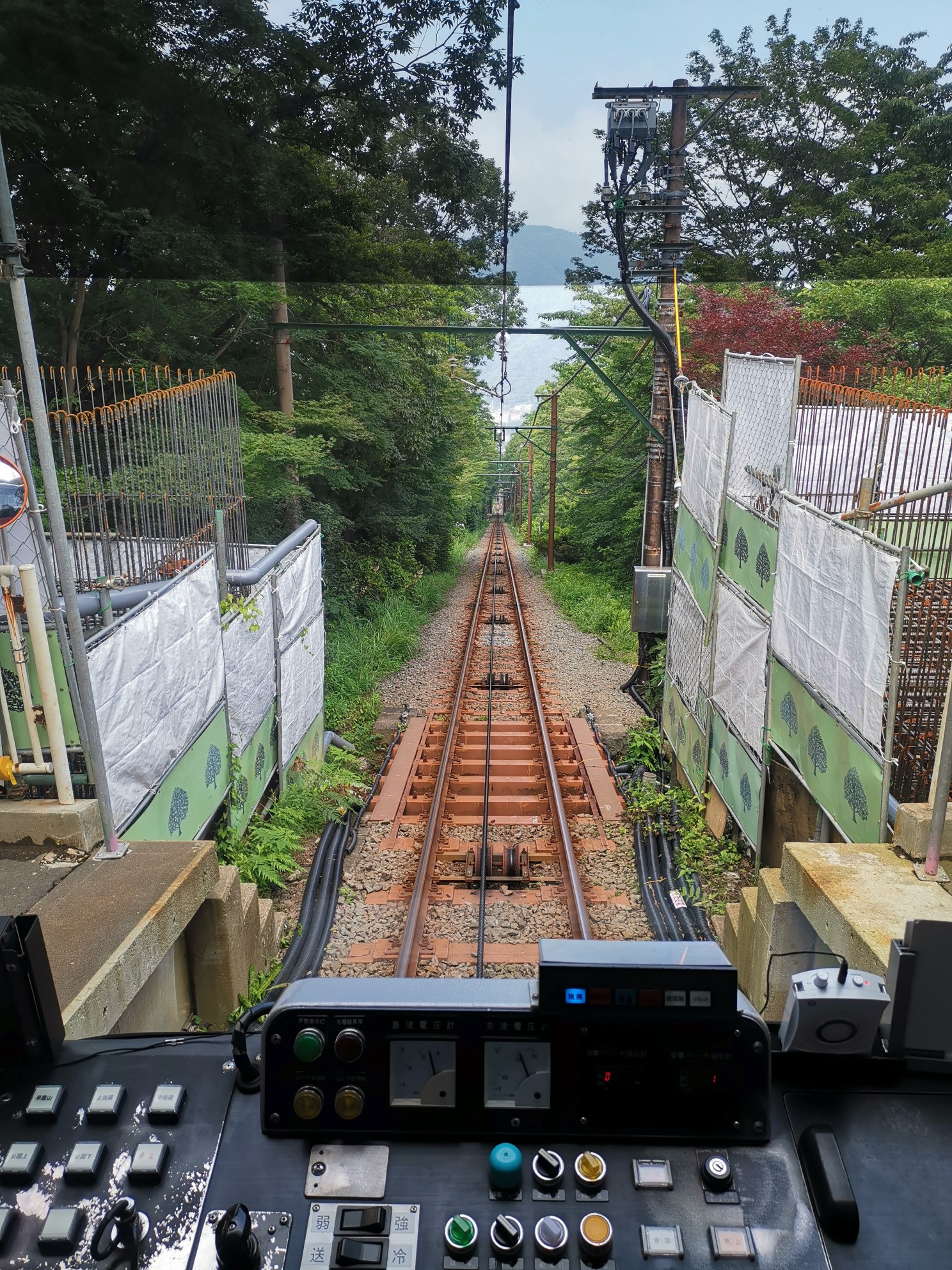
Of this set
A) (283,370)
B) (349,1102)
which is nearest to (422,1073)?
(349,1102)

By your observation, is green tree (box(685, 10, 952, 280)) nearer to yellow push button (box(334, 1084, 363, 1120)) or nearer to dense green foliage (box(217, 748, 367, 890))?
yellow push button (box(334, 1084, 363, 1120))

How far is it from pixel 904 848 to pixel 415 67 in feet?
16.0

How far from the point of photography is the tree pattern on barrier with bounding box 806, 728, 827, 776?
5.28 m

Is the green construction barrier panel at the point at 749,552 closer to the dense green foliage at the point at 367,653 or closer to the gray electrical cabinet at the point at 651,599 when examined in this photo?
the gray electrical cabinet at the point at 651,599

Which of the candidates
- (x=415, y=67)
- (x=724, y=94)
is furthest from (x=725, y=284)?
(x=415, y=67)

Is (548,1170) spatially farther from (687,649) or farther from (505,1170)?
(687,649)

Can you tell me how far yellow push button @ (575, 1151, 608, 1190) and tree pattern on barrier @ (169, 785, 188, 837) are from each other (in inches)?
170

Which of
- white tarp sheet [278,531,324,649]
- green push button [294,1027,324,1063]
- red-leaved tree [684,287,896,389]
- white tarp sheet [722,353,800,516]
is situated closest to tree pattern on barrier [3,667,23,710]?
white tarp sheet [278,531,324,649]

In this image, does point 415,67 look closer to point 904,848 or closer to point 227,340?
point 904,848

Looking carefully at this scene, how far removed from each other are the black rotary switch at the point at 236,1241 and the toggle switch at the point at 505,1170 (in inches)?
17.3

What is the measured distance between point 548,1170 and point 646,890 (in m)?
5.55

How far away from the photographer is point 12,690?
→ 4621mm

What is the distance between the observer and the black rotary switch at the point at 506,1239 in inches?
57.2

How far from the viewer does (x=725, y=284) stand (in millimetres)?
6863
